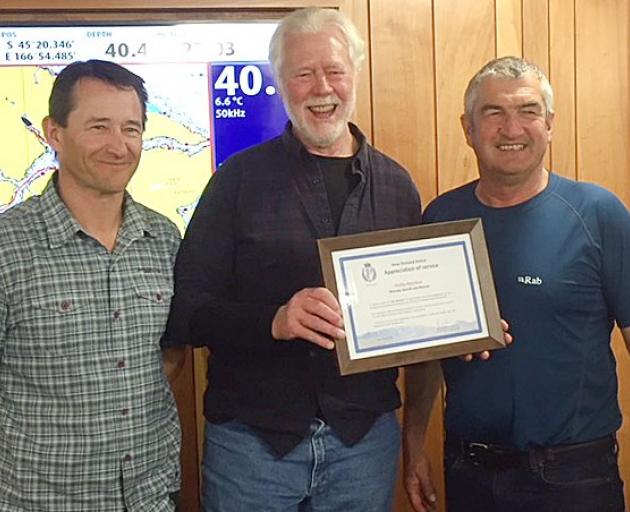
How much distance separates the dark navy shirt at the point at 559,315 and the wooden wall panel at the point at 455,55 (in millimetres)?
685

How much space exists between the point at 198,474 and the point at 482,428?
3.20ft

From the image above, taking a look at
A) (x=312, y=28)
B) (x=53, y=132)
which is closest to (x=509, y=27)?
(x=312, y=28)

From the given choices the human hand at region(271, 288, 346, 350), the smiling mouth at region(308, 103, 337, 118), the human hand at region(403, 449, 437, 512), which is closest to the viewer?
the human hand at region(271, 288, 346, 350)

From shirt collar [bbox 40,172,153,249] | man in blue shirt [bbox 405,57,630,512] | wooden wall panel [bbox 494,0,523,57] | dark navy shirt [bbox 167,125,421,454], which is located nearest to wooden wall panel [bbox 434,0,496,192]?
wooden wall panel [bbox 494,0,523,57]

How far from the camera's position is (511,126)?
1655 millimetres

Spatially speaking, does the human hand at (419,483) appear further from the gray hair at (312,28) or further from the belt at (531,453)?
the gray hair at (312,28)

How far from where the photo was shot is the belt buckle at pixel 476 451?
5.53ft

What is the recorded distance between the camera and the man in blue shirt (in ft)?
5.30

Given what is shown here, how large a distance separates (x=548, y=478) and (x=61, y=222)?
1.09 meters

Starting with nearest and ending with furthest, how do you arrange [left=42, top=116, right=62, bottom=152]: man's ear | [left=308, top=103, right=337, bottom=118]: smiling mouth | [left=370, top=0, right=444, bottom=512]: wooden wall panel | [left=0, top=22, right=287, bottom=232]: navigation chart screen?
[left=42, top=116, right=62, bottom=152]: man's ear → [left=308, top=103, right=337, bottom=118]: smiling mouth → [left=0, top=22, right=287, bottom=232]: navigation chart screen → [left=370, top=0, right=444, bottom=512]: wooden wall panel

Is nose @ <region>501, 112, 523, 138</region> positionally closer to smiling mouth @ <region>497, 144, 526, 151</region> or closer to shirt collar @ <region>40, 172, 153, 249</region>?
smiling mouth @ <region>497, 144, 526, 151</region>

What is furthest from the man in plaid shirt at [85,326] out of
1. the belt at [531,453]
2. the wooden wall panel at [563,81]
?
the wooden wall panel at [563,81]

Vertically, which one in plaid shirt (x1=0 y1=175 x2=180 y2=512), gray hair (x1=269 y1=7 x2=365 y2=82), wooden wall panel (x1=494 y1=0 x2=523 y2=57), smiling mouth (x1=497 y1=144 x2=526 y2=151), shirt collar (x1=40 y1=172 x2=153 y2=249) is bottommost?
plaid shirt (x1=0 y1=175 x2=180 y2=512)

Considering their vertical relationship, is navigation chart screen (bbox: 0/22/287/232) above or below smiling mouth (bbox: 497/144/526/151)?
above
